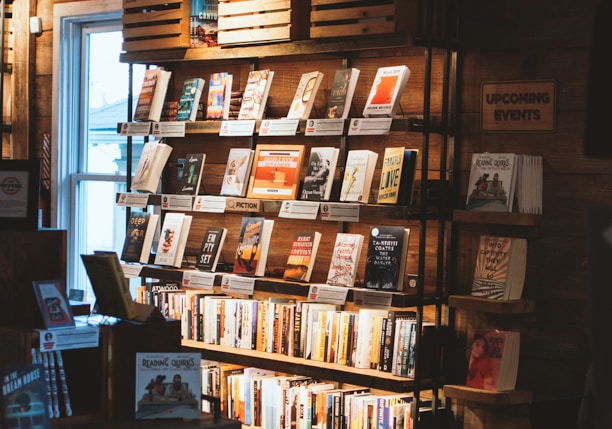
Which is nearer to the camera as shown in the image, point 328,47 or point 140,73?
point 328,47

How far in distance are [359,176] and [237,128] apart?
78cm

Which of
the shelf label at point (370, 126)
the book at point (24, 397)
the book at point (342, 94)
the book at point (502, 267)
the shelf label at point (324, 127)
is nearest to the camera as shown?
the book at point (24, 397)

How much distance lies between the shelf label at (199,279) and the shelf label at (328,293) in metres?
0.63

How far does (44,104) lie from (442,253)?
3.29m

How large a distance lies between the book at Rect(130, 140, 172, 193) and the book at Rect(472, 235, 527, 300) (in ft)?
6.49

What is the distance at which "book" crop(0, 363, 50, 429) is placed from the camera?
8.29ft

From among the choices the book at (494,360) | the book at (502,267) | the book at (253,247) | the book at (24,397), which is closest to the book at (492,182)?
the book at (502,267)

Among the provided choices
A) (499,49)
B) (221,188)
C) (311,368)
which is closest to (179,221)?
(221,188)

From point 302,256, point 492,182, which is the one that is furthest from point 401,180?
point 302,256

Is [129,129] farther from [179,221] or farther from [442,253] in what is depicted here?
[442,253]

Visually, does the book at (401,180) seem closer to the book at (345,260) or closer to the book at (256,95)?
the book at (345,260)

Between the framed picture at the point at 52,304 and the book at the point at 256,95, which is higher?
the book at the point at 256,95

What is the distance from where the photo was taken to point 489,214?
4.05 metres

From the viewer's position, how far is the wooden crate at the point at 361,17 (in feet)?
13.6
